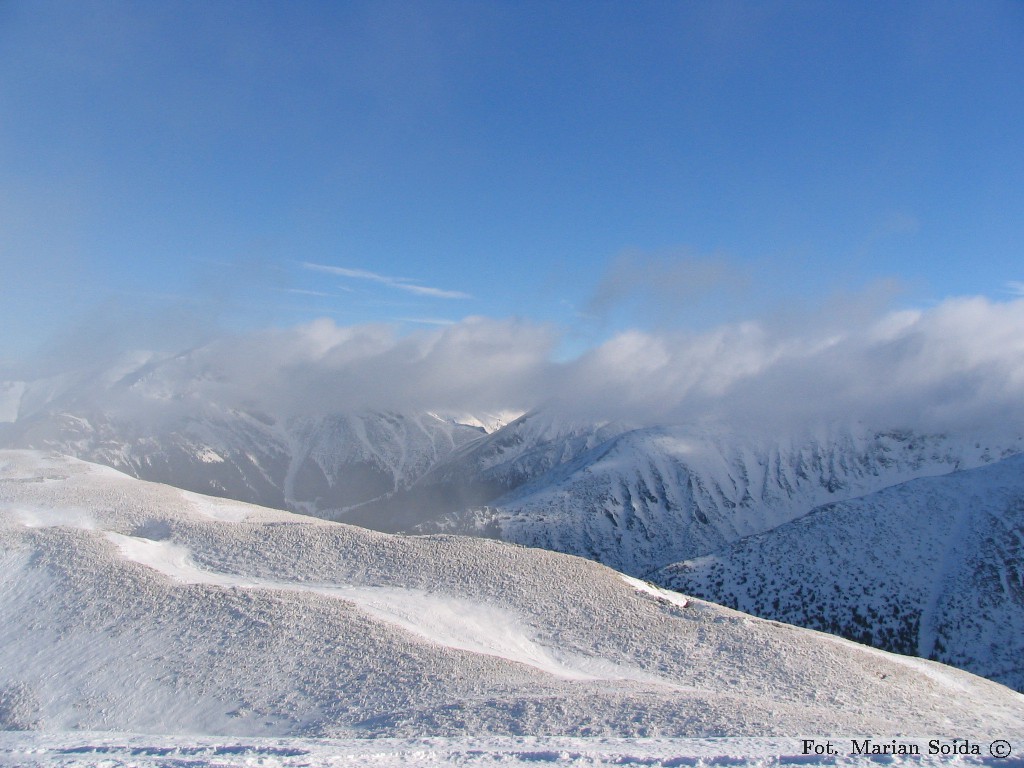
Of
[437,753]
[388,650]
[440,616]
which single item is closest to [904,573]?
[440,616]

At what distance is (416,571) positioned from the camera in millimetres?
42344

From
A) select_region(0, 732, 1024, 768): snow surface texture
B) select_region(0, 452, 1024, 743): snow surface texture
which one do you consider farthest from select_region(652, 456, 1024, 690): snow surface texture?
select_region(0, 732, 1024, 768): snow surface texture

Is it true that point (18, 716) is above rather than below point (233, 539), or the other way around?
below

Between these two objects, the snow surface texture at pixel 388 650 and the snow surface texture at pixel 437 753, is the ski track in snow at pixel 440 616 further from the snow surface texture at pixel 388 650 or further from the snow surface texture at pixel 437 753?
the snow surface texture at pixel 437 753

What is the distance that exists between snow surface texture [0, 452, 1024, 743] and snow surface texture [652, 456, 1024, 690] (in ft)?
254

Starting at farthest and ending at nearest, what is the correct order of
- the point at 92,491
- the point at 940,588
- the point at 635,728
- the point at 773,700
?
the point at 940,588, the point at 92,491, the point at 773,700, the point at 635,728

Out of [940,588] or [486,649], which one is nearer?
[486,649]

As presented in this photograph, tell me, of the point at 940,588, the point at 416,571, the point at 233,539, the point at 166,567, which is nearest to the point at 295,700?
the point at 416,571

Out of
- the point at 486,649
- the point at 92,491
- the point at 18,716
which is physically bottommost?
the point at 18,716

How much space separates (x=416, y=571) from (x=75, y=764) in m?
25.9

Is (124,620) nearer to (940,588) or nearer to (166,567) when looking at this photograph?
(166,567)

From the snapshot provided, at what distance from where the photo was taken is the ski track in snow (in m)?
33.1

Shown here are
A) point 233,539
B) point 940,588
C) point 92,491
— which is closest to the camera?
point 233,539

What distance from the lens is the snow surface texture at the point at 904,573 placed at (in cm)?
10438
